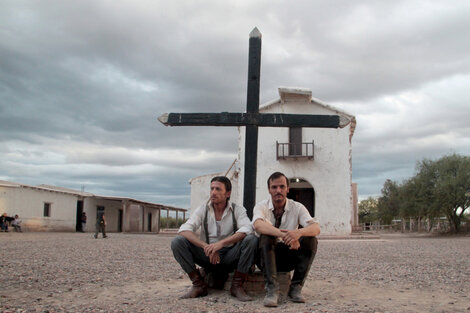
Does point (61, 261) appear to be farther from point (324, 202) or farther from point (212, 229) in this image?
point (324, 202)

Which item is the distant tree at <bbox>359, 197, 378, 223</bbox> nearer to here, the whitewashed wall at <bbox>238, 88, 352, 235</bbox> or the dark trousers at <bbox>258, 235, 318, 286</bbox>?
the whitewashed wall at <bbox>238, 88, 352, 235</bbox>

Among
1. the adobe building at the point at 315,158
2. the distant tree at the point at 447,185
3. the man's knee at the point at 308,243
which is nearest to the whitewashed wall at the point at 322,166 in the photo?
the adobe building at the point at 315,158

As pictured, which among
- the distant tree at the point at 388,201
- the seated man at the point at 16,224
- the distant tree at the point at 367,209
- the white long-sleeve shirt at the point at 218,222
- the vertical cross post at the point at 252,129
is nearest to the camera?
the white long-sleeve shirt at the point at 218,222

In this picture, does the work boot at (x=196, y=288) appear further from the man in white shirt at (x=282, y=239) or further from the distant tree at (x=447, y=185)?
the distant tree at (x=447, y=185)

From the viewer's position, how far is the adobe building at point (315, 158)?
64.2ft

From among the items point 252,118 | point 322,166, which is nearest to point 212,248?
point 252,118

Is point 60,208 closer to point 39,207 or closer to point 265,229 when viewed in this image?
point 39,207

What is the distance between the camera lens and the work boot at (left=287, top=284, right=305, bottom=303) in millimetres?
4129

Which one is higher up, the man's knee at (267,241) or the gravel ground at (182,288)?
the man's knee at (267,241)

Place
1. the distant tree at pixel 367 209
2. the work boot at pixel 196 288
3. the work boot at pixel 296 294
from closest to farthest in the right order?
1. the work boot at pixel 296 294
2. the work boot at pixel 196 288
3. the distant tree at pixel 367 209

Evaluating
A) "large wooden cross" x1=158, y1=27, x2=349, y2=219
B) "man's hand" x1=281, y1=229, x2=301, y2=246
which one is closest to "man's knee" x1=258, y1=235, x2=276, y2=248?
"man's hand" x1=281, y1=229, x2=301, y2=246

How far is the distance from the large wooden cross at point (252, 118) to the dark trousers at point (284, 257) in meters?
0.99

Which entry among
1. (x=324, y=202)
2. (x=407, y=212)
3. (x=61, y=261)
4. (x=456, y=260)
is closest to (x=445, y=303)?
(x=456, y=260)

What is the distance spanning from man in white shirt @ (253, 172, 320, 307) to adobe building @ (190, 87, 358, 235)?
1475cm
